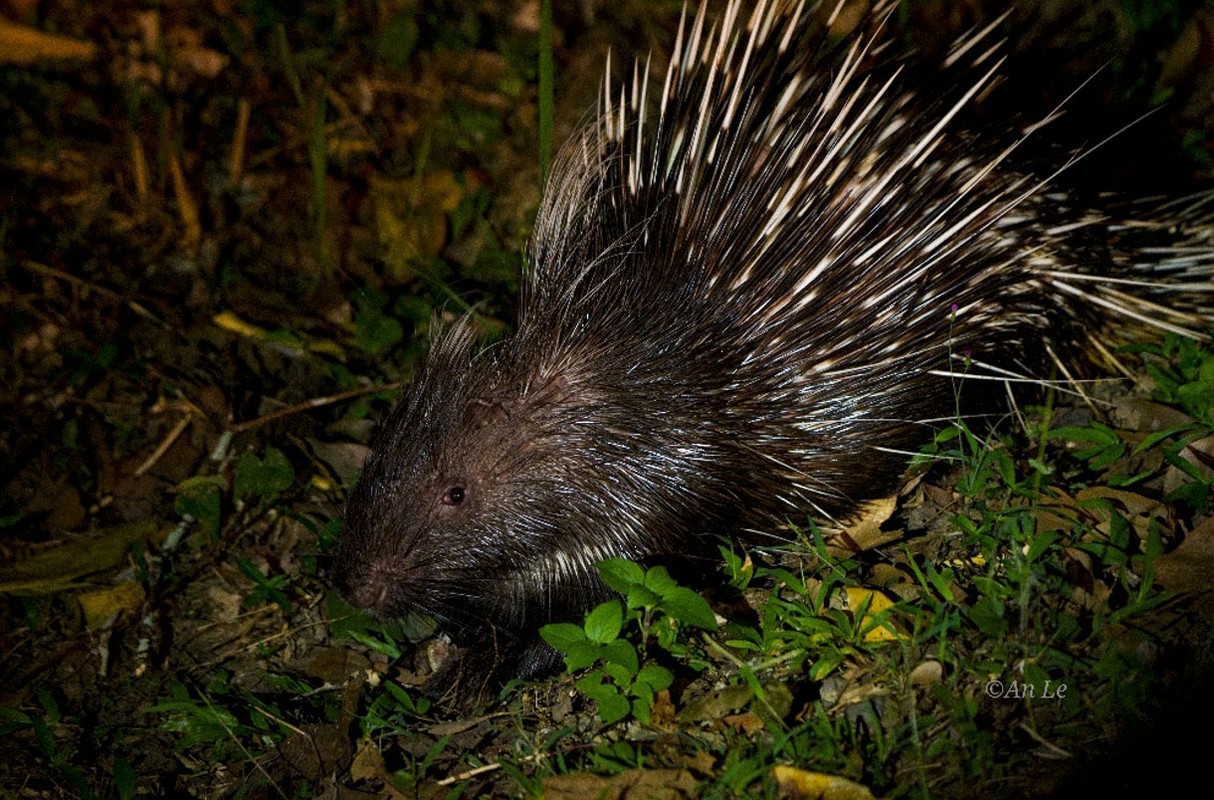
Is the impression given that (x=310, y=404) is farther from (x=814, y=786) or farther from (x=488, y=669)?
(x=814, y=786)

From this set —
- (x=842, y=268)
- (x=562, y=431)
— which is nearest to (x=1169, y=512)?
(x=842, y=268)

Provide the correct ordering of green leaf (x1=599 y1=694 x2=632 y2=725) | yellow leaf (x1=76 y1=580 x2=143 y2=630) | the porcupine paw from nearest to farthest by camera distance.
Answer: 1. green leaf (x1=599 y1=694 x2=632 y2=725)
2. the porcupine paw
3. yellow leaf (x1=76 y1=580 x2=143 y2=630)

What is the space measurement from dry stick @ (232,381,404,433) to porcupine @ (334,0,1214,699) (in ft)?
3.23

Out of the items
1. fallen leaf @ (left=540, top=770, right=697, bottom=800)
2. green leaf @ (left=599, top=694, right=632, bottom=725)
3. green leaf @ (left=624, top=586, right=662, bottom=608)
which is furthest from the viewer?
green leaf @ (left=624, top=586, right=662, bottom=608)

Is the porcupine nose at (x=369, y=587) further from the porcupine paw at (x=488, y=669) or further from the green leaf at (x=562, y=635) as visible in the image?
the green leaf at (x=562, y=635)

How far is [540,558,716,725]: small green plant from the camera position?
2.62 meters

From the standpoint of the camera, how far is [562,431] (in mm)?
3141

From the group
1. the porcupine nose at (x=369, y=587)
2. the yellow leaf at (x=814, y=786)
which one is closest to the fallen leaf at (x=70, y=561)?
the porcupine nose at (x=369, y=587)

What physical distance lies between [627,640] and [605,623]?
0.12 m

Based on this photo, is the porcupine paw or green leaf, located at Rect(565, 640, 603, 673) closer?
green leaf, located at Rect(565, 640, 603, 673)

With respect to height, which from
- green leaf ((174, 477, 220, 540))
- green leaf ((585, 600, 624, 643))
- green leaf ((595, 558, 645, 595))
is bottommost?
green leaf ((174, 477, 220, 540))

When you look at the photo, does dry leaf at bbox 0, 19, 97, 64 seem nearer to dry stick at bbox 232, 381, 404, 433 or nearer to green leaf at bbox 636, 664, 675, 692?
dry stick at bbox 232, 381, 404, 433

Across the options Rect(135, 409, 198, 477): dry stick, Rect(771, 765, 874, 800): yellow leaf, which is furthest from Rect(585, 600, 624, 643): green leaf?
Rect(135, 409, 198, 477): dry stick

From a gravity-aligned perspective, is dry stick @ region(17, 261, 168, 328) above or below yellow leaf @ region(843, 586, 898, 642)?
below
